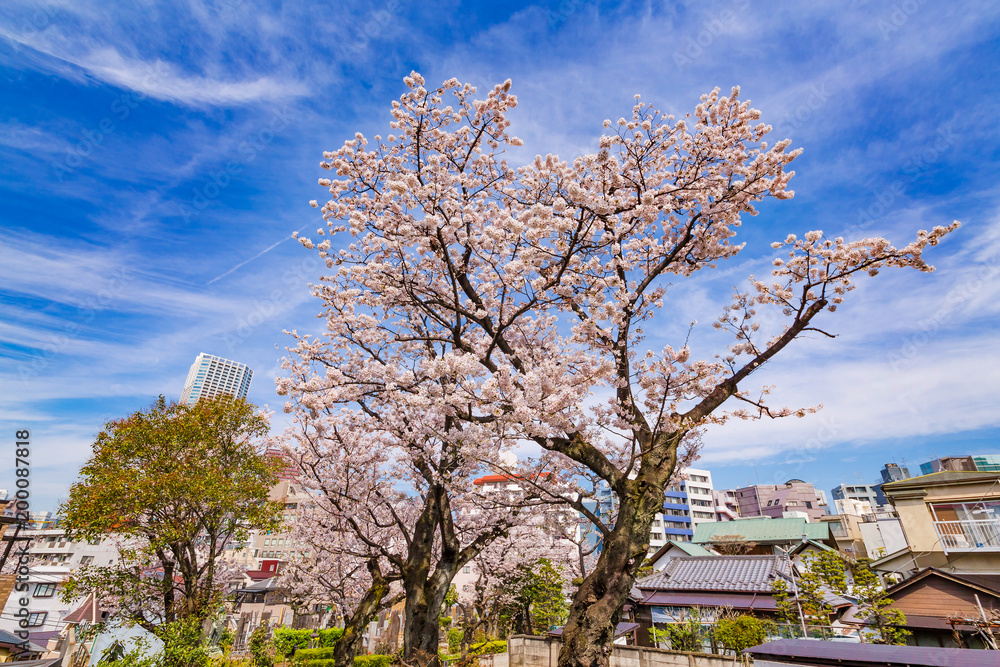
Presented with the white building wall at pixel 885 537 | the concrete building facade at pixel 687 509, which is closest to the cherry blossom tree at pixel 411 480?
the white building wall at pixel 885 537

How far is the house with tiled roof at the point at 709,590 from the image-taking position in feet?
59.3

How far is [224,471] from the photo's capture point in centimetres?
1171

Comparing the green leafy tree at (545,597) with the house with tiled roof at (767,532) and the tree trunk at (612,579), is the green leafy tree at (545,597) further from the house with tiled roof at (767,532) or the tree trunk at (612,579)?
the tree trunk at (612,579)

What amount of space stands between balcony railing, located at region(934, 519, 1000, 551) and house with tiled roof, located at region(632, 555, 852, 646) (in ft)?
16.1

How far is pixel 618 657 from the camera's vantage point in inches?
611

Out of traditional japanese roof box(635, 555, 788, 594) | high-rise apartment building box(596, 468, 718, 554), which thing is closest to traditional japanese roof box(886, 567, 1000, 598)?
traditional japanese roof box(635, 555, 788, 594)

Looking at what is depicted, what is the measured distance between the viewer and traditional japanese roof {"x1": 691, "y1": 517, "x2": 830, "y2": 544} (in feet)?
117

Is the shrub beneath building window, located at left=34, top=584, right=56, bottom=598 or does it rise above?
beneath

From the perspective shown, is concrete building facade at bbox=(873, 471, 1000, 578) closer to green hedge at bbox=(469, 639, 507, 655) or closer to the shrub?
green hedge at bbox=(469, 639, 507, 655)

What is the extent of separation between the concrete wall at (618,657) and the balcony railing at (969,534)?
12.9m

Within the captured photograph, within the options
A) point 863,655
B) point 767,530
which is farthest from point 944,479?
point 767,530

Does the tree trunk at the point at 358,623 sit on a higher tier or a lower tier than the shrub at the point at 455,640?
higher

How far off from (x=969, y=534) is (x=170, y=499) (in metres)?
27.9

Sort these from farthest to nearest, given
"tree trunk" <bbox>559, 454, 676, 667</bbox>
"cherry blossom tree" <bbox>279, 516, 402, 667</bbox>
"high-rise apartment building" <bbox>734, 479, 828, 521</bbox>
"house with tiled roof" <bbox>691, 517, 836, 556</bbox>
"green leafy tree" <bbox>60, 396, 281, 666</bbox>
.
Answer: "high-rise apartment building" <bbox>734, 479, 828, 521</bbox>, "house with tiled roof" <bbox>691, 517, 836, 556</bbox>, "cherry blossom tree" <bbox>279, 516, 402, 667</bbox>, "green leafy tree" <bbox>60, 396, 281, 666</bbox>, "tree trunk" <bbox>559, 454, 676, 667</bbox>
